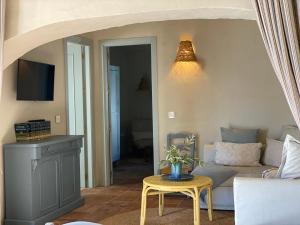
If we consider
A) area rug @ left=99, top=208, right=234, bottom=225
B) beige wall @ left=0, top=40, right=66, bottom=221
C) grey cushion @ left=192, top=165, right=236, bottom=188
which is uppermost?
beige wall @ left=0, top=40, right=66, bottom=221

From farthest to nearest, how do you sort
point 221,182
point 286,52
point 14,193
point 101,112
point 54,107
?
point 101,112 < point 54,107 < point 221,182 < point 14,193 < point 286,52

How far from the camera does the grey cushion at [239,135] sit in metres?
5.80

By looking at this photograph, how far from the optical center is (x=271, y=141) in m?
5.62

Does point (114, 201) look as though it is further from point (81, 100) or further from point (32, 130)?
point (81, 100)

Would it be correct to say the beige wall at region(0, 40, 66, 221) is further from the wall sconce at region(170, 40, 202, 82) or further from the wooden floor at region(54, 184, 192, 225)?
the wall sconce at region(170, 40, 202, 82)

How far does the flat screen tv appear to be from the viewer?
4711 mm

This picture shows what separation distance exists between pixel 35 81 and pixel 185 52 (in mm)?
2300

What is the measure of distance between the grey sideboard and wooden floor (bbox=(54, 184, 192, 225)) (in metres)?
0.30

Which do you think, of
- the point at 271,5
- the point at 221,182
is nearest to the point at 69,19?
the point at 271,5

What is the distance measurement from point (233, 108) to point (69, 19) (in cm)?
324

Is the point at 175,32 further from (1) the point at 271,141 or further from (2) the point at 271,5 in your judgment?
(2) the point at 271,5

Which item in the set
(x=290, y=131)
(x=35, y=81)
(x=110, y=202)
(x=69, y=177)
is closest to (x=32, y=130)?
(x=35, y=81)

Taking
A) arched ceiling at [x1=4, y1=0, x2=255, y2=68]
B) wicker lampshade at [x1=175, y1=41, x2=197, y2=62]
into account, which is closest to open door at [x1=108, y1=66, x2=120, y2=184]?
wicker lampshade at [x1=175, y1=41, x2=197, y2=62]

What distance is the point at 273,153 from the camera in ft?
18.1
